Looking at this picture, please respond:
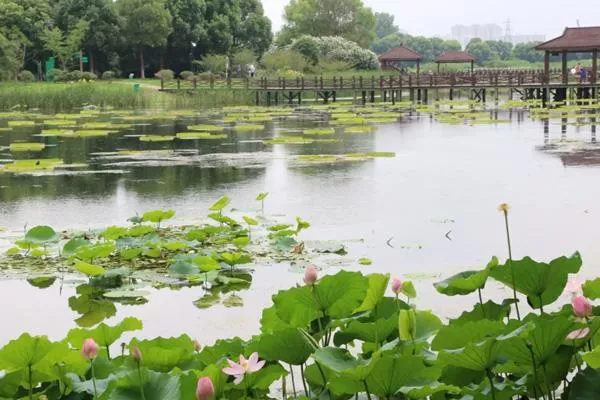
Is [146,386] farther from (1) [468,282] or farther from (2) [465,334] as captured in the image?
(1) [468,282]

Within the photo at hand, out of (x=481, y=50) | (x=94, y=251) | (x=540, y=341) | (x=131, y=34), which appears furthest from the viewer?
(x=481, y=50)

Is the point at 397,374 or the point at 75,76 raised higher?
the point at 75,76

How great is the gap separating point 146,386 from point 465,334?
34.3 inches

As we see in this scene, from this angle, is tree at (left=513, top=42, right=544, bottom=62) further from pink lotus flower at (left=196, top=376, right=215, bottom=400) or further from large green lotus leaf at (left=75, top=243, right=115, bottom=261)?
pink lotus flower at (left=196, top=376, right=215, bottom=400)

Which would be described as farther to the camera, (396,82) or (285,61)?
(285,61)

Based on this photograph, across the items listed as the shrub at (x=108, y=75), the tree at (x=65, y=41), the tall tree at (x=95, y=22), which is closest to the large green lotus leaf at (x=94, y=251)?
the shrub at (x=108, y=75)

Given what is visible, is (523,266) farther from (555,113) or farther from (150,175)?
→ (555,113)

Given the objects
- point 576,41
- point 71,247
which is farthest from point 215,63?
point 71,247

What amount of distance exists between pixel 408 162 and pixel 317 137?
5246mm

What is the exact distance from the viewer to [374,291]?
9.83 feet

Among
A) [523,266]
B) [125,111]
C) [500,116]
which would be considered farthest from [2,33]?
[523,266]

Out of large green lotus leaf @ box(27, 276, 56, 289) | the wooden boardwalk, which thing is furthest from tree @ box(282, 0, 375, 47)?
large green lotus leaf @ box(27, 276, 56, 289)

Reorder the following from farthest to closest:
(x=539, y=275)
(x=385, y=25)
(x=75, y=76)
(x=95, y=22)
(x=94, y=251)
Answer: (x=385, y=25) → (x=95, y=22) → (x=75, y=76) → (x=94, y=251) → (x=539, y=275)

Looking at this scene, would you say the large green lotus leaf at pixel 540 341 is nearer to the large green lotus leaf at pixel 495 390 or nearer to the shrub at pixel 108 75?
the large green lotus leaf at pixel 495 390
